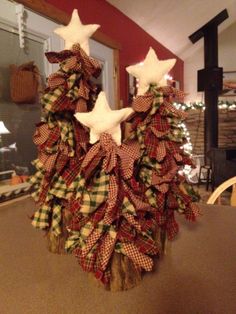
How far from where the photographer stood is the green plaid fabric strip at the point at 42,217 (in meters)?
0.56

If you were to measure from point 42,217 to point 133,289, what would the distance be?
0.74ft

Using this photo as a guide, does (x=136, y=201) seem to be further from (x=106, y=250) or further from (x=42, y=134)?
(x=42, y=134)

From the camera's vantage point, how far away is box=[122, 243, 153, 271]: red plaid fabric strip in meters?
0.43

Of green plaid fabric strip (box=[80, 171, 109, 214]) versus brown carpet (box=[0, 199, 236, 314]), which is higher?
green plaid fabric strip (box=[80, 171, 109, 214])

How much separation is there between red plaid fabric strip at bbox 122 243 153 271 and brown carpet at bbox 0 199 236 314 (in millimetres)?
59

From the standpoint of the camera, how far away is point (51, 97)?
512 mm

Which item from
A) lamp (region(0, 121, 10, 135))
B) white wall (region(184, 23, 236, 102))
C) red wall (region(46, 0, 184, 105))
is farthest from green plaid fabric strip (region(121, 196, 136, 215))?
white wall (region(184, 23, 236, 102))

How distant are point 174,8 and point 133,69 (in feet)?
9.05

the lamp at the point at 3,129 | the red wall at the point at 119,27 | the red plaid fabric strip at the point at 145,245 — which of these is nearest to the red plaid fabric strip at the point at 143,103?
the red plaid fabric strip at the point at 145,245

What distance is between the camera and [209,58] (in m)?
4.30

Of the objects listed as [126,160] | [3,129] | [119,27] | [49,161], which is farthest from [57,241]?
[119,27]

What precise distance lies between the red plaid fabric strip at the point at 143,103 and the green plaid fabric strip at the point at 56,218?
248mm

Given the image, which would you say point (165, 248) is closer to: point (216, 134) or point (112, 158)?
point (112, 158)

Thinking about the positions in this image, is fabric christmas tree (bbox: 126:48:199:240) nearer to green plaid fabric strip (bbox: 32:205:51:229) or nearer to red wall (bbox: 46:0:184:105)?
green plaid fabric strip (bbox: 32:205:51:229)
